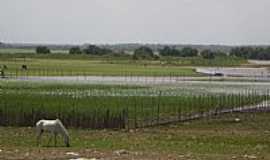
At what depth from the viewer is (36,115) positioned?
133 feet

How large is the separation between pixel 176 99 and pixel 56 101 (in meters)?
10.8

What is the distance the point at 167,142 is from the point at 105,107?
1852 centimetres

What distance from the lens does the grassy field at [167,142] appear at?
2288 centimetres

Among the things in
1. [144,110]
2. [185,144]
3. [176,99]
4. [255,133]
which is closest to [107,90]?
[176,99]

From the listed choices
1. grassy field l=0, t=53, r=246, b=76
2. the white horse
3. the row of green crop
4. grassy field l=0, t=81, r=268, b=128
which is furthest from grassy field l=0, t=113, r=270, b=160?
grassy field l=0, t=53, r=246, b=76

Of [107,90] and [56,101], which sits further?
[107,90]

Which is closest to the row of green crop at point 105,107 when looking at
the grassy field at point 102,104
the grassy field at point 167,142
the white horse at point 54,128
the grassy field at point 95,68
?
the grassy field at point 102,104

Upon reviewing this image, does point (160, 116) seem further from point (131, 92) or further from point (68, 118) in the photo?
point (131, 92)

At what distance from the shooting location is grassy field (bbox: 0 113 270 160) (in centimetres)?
2288

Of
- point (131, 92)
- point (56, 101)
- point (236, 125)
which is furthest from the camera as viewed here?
point (131, 92)

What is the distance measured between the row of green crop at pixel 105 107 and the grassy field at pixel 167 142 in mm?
1991

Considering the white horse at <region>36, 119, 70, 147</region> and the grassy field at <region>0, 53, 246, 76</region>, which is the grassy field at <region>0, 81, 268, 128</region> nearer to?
the white horse at <region>36, 119, 70, 147</region>

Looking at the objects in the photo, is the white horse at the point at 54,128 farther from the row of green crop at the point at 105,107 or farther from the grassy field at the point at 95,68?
the grassy field at the point at 95,68

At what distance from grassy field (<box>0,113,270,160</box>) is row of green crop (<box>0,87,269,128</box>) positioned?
1991mm
